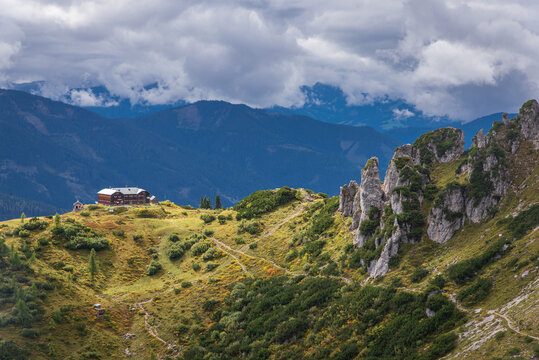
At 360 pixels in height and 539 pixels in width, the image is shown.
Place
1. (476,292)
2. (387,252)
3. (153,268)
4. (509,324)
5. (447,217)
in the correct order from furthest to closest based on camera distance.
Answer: (153,268)
(387,252)
(447,217)
(476,292)
(509,324)

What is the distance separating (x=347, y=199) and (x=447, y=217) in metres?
37.4

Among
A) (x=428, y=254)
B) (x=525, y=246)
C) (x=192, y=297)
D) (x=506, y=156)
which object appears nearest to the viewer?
(x=525, y=246)

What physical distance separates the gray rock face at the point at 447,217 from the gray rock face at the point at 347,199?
32.5m

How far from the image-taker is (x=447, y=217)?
72938mm

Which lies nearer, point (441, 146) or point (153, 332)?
point (153, 332)

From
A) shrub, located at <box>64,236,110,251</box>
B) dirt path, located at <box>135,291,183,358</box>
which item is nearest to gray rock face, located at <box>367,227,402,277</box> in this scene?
dirt path, located at <box>135,291,183,358</box>

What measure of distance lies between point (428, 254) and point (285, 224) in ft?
207

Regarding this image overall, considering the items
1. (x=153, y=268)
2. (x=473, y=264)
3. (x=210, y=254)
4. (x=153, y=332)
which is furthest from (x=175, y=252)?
(x=473, y=264)

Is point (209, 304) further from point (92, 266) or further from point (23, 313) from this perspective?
point (23, 313)

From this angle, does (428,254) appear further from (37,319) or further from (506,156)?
(37,319)

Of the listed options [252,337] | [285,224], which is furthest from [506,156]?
[285,224]

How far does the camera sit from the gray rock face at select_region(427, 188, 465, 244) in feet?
239

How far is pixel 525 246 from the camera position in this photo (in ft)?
188

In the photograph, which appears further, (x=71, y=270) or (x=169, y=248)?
(x=169, y=248)
